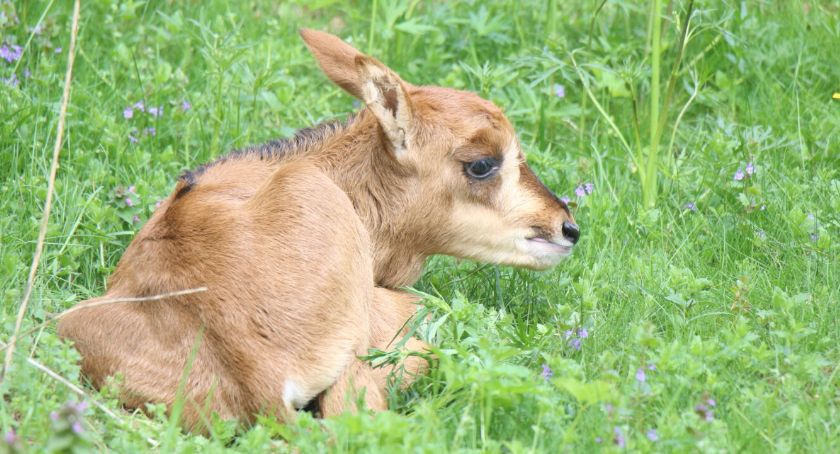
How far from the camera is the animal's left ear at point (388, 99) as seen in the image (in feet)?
18.5

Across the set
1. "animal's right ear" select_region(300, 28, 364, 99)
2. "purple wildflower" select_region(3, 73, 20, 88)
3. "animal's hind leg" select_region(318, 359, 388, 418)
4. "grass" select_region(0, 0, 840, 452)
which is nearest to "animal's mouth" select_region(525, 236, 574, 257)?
"grass" select_region(0, 0, 840, 452)

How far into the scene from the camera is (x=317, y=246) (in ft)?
16.7

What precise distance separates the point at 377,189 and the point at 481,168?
0.50 metres

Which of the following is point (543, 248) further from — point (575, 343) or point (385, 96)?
point (385, 96)

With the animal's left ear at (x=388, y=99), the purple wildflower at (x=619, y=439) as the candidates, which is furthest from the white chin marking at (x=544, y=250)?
the purple wildflower at (x=619, y=439)

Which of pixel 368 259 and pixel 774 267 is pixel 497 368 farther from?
pixel 774 267

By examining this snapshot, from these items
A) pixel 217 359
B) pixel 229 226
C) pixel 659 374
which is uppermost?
pixel 229 226

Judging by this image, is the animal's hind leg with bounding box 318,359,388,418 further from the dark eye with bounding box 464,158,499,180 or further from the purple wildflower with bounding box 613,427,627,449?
the dark eye with bounding box 464,158,499,180

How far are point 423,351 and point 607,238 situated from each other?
1767 millimetres

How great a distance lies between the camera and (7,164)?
681cm

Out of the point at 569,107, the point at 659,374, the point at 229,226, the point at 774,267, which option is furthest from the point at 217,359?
the point at 569,107

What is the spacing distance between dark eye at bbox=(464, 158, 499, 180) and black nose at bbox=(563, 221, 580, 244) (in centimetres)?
45

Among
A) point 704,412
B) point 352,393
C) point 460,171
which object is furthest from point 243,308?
point 704,412

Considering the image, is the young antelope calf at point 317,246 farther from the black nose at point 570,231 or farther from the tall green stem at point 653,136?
the tall green stem at point 653,136
